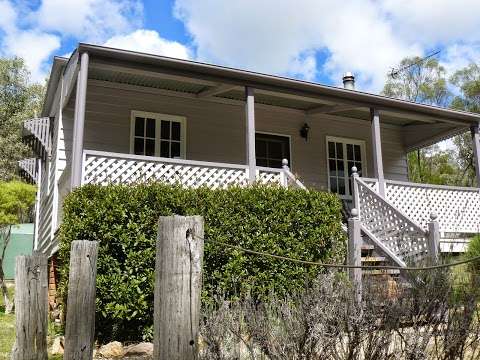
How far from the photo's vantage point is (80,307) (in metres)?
3.90

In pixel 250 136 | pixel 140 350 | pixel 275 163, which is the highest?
pixel 275 163

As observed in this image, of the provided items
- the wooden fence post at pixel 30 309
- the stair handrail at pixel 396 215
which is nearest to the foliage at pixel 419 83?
the stair handrail at pixel 396 215

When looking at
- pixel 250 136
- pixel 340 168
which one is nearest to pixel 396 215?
pixel 250 136

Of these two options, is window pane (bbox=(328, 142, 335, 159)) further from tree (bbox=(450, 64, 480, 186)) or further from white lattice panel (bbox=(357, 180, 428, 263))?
tree (bbox=(450, 64, 480, 186))

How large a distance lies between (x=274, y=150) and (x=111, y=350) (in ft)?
26.8

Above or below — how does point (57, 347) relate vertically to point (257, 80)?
below

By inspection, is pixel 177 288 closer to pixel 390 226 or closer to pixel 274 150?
pixel 390 226

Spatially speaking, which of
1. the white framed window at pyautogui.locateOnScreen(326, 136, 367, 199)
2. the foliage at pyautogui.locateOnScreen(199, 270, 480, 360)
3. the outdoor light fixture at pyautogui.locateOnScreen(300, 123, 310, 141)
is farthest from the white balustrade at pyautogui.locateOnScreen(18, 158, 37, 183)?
the foliage at pyautogui.locateOnScreen(199, 270, 480, 360)

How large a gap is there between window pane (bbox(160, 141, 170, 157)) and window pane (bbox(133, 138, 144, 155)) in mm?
471

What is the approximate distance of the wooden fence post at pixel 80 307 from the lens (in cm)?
389

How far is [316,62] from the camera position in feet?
95.3

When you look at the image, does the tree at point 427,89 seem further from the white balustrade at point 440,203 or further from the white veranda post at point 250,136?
the white veranda post at point 250,136

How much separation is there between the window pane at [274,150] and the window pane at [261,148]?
0.41 feet

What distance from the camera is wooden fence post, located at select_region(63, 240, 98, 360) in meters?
3.89
